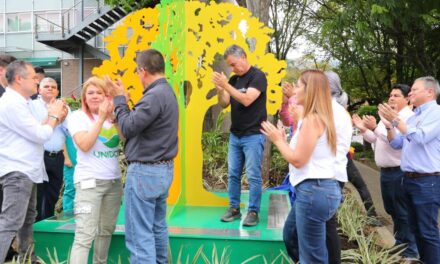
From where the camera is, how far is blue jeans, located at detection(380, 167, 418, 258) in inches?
180

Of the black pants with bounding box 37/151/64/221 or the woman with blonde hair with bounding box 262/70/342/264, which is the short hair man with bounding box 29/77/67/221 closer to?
the black pants with bounding box 37/151/64/221

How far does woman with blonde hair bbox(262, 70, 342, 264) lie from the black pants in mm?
2883

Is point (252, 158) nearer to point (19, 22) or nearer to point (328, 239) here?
point (328, 239)

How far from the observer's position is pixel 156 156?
320 cm

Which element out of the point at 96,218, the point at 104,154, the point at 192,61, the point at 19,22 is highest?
the point at 19,22

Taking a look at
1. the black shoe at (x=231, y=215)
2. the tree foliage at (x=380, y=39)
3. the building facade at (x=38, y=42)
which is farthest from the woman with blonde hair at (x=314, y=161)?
the building facade at (x=38, y=42)

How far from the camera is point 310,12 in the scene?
18.0 metres

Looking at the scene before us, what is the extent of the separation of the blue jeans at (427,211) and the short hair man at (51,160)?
145 inches

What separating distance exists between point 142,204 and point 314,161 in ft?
4.22

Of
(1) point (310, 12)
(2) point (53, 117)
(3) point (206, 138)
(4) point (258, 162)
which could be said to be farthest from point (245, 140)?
(1) point (310, 12)

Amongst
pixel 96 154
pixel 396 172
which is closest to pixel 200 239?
pixel 96 154

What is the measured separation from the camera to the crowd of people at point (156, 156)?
9.73 feet

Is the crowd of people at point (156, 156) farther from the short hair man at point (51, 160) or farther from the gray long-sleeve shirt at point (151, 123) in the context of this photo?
the short hair man at point (51, 160)

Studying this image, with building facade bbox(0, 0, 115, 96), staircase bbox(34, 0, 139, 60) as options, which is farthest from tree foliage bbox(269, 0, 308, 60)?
Result: building facade bbox(0, 0, 115, 96)
